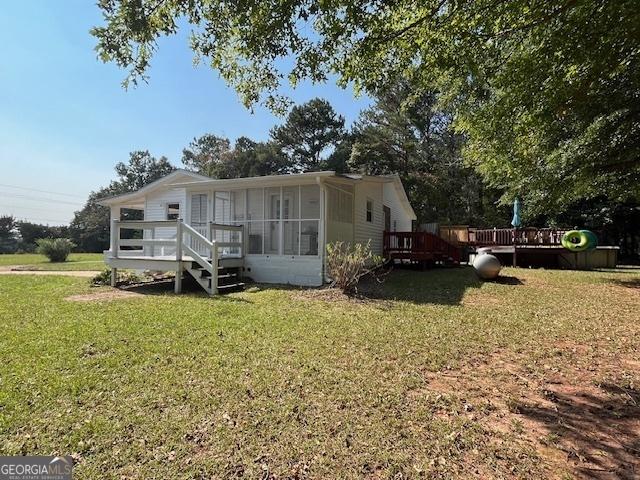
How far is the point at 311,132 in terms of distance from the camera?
35.2m

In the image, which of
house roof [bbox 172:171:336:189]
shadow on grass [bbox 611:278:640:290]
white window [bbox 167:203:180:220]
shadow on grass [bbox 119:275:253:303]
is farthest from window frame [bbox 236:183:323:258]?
shadow on grass [bbox 611:278:640:290]

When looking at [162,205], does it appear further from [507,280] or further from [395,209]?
[507,280]

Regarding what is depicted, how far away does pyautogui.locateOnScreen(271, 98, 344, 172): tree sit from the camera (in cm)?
3462

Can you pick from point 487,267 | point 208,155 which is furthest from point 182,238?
point 208,155

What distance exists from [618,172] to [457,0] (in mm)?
8817

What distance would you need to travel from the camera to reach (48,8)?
13.6ft

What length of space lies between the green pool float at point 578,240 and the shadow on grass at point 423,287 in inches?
202

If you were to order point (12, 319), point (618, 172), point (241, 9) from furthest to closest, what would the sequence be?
point (618, 172)
point (12, 319)
point (241, 9)

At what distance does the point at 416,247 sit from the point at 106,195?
2070 inches

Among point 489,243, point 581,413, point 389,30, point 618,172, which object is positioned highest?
point 389,30

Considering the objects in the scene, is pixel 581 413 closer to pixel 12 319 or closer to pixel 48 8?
pixel 48 8

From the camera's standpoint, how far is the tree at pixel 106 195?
38.7 meters

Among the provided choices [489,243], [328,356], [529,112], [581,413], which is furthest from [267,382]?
[489,243]

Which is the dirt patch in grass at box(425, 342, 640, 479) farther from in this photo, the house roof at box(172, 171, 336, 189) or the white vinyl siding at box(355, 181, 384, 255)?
the white vinyl siding at box(355, 181, 384, 255)
